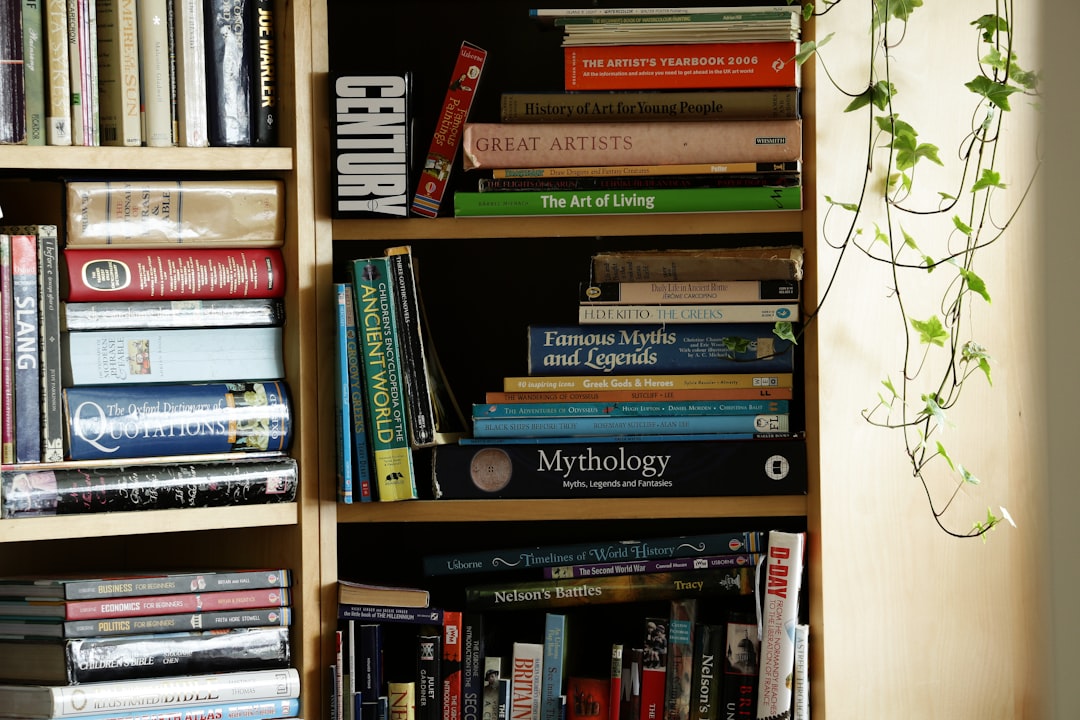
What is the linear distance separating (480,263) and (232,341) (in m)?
0.44

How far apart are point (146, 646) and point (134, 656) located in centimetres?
2

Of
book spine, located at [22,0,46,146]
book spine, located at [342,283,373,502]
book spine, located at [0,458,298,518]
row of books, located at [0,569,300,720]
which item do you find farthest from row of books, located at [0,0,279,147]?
row of books, located at [0,569,300,720]

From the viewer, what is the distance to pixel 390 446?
4.07 feet

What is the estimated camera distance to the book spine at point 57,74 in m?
1.16

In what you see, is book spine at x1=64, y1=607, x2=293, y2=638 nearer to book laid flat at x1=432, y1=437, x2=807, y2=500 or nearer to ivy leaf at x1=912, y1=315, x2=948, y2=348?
book laid flat at x1=432, y1=437, x2=807, y2=500

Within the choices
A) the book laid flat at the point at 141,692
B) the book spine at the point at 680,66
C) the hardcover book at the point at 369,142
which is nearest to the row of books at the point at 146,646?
the book laid flat at the point at 141,692

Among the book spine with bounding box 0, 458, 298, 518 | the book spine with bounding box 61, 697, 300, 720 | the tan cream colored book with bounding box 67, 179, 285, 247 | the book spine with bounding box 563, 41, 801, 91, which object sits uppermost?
the book spine with bounding box 563, 41, 801, 91

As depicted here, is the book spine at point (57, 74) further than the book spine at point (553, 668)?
No

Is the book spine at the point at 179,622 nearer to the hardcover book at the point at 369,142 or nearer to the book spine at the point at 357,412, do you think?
the book spine at the point at 357,412

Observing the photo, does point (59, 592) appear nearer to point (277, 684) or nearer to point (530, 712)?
point (277, 684)

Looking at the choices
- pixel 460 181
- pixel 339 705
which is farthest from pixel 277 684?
pixel 460 181

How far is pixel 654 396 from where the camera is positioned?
4.18ft

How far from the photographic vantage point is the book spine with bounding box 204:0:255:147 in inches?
47.6

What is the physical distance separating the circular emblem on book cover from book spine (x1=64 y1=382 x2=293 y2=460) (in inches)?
8.6
